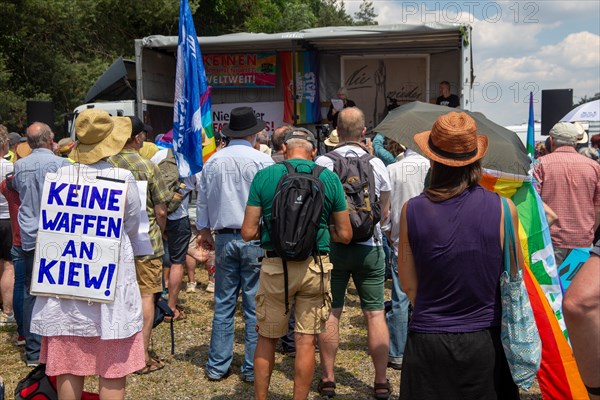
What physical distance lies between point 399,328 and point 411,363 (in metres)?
2.45

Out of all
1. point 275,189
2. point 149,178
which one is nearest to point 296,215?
point 275,189

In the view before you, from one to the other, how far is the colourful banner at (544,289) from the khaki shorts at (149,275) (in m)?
2.36

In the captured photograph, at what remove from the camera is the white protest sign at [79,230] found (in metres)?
3.41

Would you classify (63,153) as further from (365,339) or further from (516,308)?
(516,308)

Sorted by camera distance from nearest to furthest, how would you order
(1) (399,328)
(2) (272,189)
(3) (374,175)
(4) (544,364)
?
(4) (544,364) < (2) (272,189) < (3) (374,175) < (1) (399,328)

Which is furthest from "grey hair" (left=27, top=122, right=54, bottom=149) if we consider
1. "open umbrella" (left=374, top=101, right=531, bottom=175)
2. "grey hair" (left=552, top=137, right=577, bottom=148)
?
"grey hair" (left=552, top=137, right=577, bottom=148)

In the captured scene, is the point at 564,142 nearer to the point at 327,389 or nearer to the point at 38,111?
the point at 327,389

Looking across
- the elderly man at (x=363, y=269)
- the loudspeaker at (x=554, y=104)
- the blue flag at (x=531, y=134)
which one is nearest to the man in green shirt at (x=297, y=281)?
the elderly man at (x=363, y=269)

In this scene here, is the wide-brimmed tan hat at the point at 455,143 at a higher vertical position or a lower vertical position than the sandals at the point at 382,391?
higher

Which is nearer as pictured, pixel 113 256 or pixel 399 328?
pixel 113 256

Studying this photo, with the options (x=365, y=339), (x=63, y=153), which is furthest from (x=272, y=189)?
(x=63, y=153)

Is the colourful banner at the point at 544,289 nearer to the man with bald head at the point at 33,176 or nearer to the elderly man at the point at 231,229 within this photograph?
the elderly man at the point at 231,229

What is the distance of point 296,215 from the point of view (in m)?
3.86

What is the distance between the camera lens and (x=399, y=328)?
5289 millimetres
